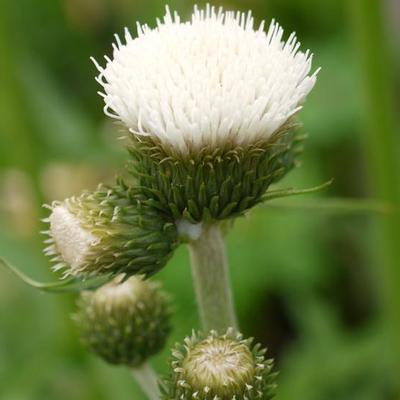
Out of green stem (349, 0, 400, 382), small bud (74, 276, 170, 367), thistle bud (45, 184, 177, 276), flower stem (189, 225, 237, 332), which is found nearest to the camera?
thistle bud (45, 184, 177, 276)

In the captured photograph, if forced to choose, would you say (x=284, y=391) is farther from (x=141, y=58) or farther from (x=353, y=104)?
(x=141, y=58)

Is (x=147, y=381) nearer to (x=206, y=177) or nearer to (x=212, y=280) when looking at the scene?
(x=212, y=280)

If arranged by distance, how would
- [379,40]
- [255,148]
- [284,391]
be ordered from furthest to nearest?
[284,391]
[379,40]
[255,148]

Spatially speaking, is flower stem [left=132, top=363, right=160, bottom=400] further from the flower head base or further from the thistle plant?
the flower head base

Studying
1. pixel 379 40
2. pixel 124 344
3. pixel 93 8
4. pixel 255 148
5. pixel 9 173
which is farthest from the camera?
pixel 93 8

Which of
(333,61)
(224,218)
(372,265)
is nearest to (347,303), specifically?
(372,265)

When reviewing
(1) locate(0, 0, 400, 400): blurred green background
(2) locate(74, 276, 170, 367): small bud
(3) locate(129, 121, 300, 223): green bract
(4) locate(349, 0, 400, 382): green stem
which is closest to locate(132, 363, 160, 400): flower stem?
(2) locate(74, 276, 170, 367): small bud
